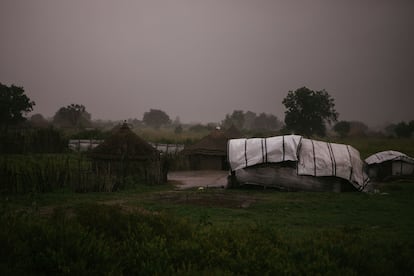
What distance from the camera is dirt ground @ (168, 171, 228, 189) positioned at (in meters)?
18.5

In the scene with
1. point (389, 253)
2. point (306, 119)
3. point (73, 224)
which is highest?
point (306, 119)

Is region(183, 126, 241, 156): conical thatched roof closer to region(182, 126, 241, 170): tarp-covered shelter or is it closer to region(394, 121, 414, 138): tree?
region(182, 126, 241, 170): tarp-covered shelter

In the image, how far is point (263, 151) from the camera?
688 inches

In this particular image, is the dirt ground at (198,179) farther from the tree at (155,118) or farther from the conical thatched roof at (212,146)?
the tree at (155,118)

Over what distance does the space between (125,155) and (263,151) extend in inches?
253

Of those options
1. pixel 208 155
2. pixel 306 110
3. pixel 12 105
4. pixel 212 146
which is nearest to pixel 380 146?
pixel 306 110

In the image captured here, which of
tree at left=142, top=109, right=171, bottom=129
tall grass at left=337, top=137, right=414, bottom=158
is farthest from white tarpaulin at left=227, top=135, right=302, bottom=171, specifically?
tree at left=142, top=109, right=171, bottom=129

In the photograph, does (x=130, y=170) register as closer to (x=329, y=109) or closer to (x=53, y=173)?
(x=53, y=173)

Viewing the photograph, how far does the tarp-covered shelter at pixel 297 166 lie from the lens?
55.1 feet

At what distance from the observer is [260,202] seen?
537 inches

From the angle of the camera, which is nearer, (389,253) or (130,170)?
(389,253)

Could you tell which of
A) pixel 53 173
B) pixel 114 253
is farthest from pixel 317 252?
pixel 53 173

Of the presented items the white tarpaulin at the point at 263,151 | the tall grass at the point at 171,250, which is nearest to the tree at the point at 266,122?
the white tarpaulin at the point at 263,151

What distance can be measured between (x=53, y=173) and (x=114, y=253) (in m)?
9.92
